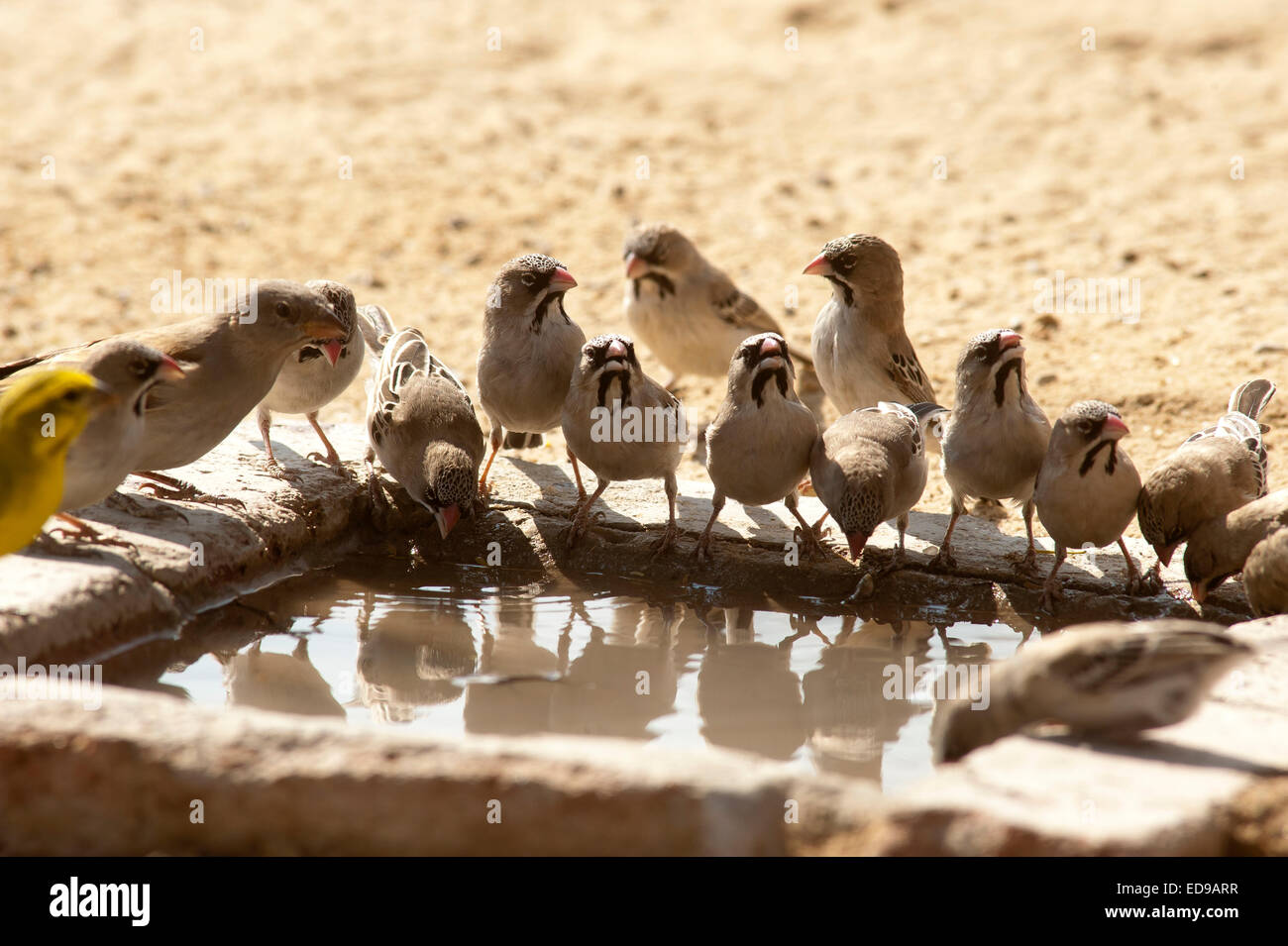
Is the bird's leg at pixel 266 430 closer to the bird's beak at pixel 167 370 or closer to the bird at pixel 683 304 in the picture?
the bird's beak at pixel 167 370

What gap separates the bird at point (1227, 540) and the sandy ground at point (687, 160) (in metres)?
1.70

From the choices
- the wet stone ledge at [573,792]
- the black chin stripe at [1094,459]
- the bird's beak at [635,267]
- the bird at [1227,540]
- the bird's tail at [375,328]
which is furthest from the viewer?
the bird's beak at [635,267]

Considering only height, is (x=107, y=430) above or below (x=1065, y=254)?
below

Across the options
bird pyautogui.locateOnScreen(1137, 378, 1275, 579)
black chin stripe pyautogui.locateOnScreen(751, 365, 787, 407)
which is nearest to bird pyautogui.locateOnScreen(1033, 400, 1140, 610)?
bird pyautogui.locateOnScreen(1137, 378, 1275, 579)

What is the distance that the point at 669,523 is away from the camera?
646 cm

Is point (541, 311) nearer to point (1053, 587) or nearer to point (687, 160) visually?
point (1053, 587)

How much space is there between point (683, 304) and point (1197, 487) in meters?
3.77

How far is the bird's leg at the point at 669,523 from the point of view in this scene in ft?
21.0

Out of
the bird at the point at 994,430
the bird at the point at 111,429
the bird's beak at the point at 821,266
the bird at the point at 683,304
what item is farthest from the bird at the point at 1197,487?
the bird at the point at 111,429

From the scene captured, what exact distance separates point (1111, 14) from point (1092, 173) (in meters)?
4.12

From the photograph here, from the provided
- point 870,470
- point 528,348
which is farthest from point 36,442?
point 870,470
